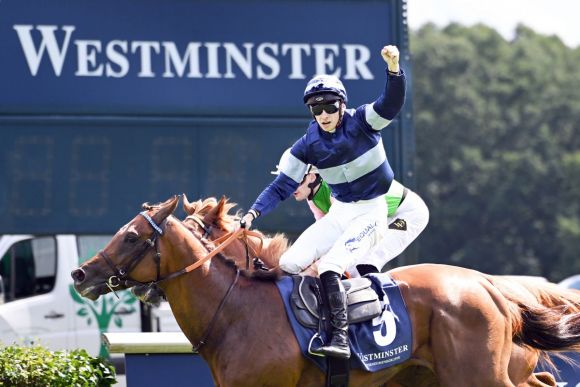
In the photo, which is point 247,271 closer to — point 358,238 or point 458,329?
point 358,238

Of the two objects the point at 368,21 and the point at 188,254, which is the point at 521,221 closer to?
the point at 368,21

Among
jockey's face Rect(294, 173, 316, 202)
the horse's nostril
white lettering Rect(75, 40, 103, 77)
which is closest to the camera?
the horse's nostril

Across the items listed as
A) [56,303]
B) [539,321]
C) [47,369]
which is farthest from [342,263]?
[56,303]

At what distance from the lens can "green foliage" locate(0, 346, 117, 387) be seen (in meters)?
6.41

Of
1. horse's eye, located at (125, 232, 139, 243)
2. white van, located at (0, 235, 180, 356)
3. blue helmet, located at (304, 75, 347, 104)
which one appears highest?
blue helmet, located at (304, 75, 347, 104)

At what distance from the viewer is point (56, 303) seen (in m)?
11.7

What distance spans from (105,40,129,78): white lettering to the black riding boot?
9.74 ft

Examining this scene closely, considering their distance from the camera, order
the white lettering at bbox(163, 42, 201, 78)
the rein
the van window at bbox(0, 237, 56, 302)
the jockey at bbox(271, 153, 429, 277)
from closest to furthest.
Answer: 1. the rein
2. the jockey at bbox(271, 153, 429, 277)
3. the white lettering at bbox(163, 42, 201, 78)
4. the van window at bbox(0, 237, 56, 302)

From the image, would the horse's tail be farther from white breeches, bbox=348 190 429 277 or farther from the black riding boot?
the black riding boot

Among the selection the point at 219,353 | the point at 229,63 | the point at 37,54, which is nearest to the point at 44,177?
the point at 37,54

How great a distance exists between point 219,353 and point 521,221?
34.1 metres

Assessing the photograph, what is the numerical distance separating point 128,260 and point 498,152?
3697 cm

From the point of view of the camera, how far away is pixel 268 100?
872 centimetres

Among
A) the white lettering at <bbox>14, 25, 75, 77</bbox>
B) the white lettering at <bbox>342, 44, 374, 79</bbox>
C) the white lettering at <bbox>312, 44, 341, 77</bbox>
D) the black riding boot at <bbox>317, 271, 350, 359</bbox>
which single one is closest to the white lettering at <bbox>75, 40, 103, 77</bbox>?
the white lettering at <bbox>14, 25, 75, 77</bbox>
